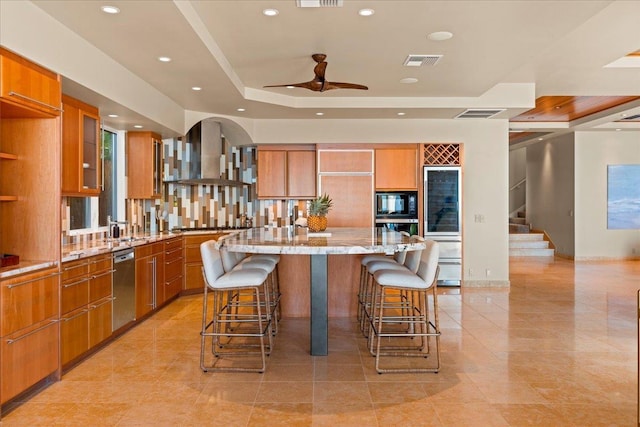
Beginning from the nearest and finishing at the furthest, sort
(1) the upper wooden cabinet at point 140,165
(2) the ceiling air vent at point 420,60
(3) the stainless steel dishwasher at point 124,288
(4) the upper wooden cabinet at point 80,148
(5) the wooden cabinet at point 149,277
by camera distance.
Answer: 1. (4) the upper wooden cabinet at point 80,148
2. (3) the stainless steel dishwasher at point 124,288
3. (2) the ceiling air vent at point 420,60
4. (5) the wooden cabinet at point 149,277
5. (1) the upper wooden cabinet at point 140,165

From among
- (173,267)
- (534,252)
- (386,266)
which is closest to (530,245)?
(534,252)

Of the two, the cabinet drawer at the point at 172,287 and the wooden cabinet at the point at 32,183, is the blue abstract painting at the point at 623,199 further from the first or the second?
the wooden cabinet at the point at 32,183

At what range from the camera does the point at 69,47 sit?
355cm

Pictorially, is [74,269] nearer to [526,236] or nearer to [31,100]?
[31,100]

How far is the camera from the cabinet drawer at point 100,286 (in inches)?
149

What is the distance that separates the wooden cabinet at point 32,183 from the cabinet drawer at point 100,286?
62cm

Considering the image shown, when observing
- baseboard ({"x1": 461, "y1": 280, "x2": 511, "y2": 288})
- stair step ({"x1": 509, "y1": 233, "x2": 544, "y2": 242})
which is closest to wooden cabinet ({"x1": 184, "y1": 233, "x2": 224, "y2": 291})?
baseboard ({"x1": 461, "y1": 280, "x2": 511, "y2": 288})

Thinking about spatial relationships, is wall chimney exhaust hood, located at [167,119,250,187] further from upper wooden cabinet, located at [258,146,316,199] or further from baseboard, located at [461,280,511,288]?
baseboard, located at [461,280,511,288]

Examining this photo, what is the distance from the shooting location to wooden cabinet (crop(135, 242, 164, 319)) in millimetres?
4797

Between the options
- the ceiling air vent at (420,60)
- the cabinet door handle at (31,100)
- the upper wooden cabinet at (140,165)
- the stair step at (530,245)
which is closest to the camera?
the cabinet door handle at (31,100)

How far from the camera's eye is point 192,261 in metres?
6.49

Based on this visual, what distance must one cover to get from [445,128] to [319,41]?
3.47 m

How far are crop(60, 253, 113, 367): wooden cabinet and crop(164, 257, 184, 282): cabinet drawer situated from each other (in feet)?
5.01

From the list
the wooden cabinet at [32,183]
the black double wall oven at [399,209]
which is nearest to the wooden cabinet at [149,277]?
the wooden cabinet at [32,183]
